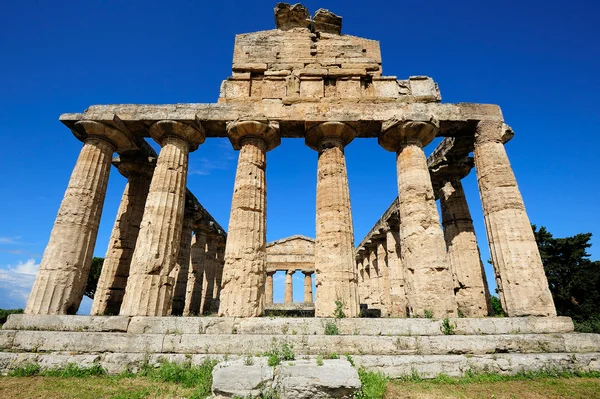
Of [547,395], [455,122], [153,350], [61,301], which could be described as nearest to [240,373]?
[153,350]

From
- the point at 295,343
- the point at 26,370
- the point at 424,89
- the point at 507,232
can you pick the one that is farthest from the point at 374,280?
the point at 26,370

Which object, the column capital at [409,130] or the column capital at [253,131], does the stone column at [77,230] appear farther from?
the column capital at [409,130]

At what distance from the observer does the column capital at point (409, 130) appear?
11320 mm

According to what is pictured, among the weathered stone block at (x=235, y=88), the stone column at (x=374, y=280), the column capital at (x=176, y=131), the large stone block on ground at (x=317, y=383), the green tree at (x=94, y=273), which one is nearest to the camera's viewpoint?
the large stone block on ground at (x=317, y=383)

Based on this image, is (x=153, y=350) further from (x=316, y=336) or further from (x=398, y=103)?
(x=398, y=103)

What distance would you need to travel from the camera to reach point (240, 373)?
5.55m

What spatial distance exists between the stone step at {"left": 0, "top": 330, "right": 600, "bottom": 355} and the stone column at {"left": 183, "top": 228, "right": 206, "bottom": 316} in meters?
10.0

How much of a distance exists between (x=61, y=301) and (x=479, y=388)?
11438 mm

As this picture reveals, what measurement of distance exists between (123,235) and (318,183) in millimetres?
9148

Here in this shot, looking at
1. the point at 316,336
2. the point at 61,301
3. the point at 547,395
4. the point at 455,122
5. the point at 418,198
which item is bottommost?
the point at 547,395

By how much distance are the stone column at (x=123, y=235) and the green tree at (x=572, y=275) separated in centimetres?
3057

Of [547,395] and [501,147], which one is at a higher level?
[501,147]

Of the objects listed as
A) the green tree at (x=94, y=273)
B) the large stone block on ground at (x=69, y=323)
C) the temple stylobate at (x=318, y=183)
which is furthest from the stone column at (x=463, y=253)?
the green tree at (x=94, y=273)

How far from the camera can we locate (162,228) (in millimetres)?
10258
